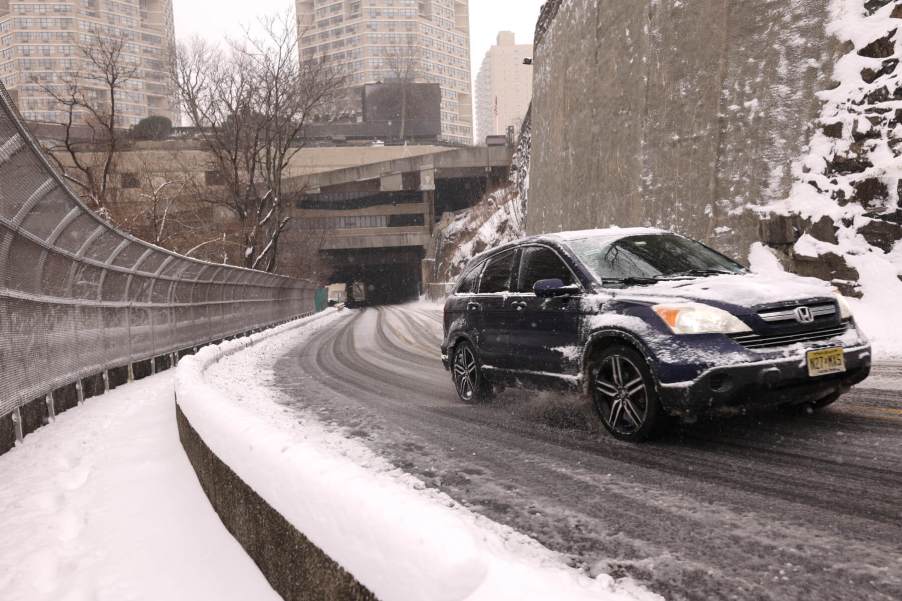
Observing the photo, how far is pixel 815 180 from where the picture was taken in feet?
43.5

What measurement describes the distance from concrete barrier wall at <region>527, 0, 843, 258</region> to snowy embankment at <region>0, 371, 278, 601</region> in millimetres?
Answer: 12870

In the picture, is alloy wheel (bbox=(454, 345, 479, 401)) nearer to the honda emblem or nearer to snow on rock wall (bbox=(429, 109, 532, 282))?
the honda emblem

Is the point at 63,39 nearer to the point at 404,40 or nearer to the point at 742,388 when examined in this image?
the point at 404,40

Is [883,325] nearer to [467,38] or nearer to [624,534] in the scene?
[624,534]

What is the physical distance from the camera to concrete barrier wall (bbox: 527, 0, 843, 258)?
1424cm

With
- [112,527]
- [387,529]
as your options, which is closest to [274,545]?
[387,529]

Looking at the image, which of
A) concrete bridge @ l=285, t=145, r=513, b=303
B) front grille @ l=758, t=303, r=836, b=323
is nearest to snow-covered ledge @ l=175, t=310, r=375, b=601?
front grille @ l=758, t=303, r=836, b=323

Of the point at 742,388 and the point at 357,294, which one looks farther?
the point at 357,294

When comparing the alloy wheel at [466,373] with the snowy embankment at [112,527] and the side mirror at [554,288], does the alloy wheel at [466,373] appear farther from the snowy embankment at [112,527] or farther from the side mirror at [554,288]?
the snowy embankment at [112,527]

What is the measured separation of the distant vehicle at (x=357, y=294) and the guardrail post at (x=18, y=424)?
80059 millimetres

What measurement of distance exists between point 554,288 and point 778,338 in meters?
1.80

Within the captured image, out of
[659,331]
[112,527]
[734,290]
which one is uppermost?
[734,290]

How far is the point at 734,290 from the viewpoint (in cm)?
475

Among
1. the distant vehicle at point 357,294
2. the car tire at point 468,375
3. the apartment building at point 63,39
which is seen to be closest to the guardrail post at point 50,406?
the car tire at point 468,375
